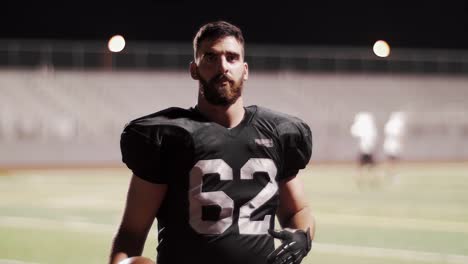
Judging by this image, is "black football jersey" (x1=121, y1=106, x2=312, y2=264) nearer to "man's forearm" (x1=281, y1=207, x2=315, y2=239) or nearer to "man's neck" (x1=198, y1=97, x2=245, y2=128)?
"man's neck" (x1=198, y1=97, x2=245, y2=128)

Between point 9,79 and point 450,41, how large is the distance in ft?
75.0

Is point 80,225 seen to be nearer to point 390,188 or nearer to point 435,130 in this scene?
point 390,188

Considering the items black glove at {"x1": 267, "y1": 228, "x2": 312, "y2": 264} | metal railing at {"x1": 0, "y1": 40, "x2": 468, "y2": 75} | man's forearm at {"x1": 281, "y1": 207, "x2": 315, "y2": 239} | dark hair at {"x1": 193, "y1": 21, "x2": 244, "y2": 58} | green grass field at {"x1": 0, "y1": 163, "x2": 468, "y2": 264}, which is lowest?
green grass field at {"x1": 0, "y1": 163, "x2": 468, "y2": 264}

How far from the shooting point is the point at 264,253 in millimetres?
3666

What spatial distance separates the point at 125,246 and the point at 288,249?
23.3 inches

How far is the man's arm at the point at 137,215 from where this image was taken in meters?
3.63

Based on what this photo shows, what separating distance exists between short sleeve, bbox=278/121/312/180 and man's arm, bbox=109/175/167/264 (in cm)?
51

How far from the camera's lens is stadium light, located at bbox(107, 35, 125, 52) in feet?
98.7

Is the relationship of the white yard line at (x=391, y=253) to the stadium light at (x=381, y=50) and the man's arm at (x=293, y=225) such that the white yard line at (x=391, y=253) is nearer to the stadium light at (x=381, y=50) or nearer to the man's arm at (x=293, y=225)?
the man's arm at (x=293, y=225)

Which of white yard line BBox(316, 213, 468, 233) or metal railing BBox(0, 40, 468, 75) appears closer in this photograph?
white yard line BBox(316, 213, 468, 233)

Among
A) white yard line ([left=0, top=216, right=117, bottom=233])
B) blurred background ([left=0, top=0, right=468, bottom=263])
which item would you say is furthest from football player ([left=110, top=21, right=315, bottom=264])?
white yard line ([left=0, top=216, right=117, bottom=233])

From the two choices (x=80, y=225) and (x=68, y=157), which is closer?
(x=80, y=225)

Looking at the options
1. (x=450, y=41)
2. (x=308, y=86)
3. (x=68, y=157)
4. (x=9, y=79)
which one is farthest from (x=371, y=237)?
(x=450, y=41)

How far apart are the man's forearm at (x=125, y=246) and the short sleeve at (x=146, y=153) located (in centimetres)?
22
